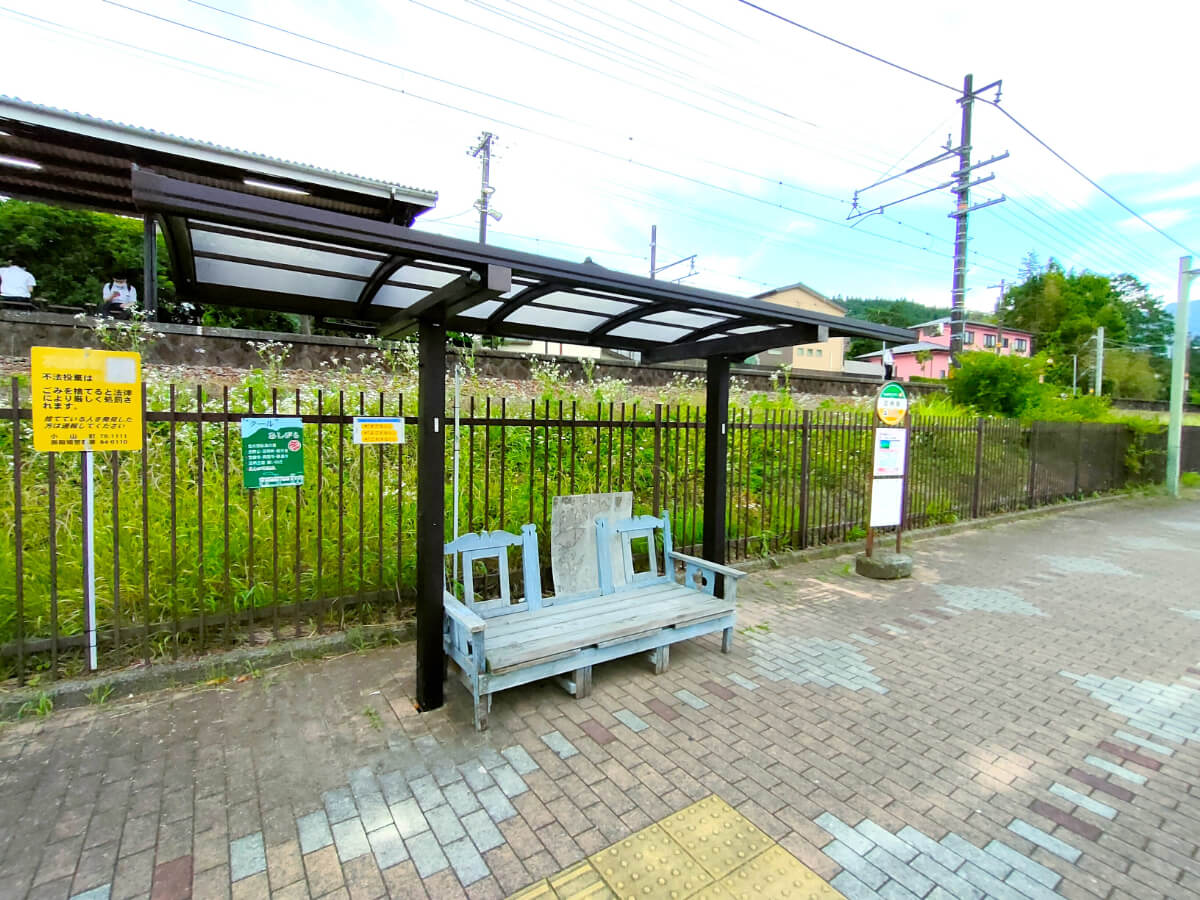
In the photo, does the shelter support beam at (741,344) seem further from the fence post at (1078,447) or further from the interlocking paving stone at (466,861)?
the fence post at (1078,447)

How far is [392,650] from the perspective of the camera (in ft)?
12.3

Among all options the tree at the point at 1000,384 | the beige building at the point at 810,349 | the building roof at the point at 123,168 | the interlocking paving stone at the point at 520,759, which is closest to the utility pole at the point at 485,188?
the building roof at the point at 123,168

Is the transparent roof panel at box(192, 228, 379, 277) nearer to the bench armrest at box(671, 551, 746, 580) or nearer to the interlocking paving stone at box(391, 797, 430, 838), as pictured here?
the interlocking paving stone at box(391, 797, 430, 838)

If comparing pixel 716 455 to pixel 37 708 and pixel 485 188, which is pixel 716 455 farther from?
pixel 485 188

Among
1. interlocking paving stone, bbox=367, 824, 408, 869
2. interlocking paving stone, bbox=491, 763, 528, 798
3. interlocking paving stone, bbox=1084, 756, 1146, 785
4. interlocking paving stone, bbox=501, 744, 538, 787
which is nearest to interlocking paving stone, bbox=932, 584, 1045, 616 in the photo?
interlocking paving stone, bbox=1084, 756, 1146, 785

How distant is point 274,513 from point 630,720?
2490 millimetres

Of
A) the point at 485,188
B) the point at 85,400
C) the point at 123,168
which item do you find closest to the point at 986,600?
the point at 85,400

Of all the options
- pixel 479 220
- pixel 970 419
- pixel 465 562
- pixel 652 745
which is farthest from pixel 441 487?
pixel 479 220

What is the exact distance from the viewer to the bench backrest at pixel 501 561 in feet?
11.2

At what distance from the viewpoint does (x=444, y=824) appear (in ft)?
7.22

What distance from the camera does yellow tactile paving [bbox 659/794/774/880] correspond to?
81.0 inches

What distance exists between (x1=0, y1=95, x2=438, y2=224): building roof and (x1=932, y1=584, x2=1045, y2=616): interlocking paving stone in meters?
7.95

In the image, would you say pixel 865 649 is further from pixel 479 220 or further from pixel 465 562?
pixel 479 220

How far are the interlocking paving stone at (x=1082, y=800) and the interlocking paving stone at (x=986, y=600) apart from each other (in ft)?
8.85
